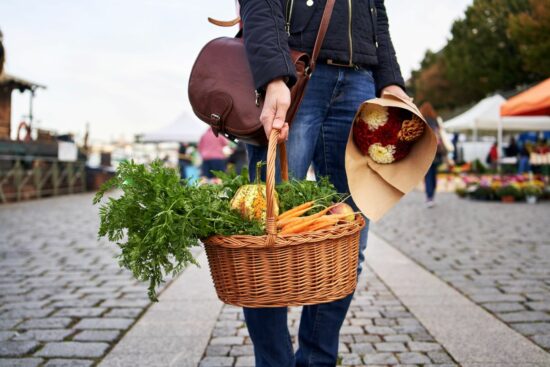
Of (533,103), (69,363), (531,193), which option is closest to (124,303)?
(69,363)

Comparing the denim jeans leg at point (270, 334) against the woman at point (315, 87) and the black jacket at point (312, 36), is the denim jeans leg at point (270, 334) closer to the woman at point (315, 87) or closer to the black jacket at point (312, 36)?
the woman at point (315, 87)

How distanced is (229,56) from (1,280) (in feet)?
11.8

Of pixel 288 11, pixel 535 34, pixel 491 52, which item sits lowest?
pixel 288 11

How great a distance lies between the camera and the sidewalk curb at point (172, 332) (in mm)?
2766

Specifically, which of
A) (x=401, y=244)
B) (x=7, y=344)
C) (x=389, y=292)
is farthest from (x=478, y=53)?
(x=7, y=344)

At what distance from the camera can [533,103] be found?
884 cm

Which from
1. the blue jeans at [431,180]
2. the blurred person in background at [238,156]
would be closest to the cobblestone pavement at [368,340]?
the blue jeans at [431,180]

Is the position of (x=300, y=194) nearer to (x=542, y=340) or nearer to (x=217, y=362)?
(x=217, y=362)

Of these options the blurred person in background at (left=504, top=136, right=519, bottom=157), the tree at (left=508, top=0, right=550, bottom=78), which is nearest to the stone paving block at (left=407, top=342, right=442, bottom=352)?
the tree at (left=508, top=0, right=550, bottom=78)

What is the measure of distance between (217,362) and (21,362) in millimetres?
950

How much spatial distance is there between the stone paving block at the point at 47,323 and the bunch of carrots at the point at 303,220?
2160mm

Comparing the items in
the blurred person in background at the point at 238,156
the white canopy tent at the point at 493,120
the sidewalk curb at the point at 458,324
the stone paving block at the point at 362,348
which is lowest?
the stone paving block at the point at 362,348

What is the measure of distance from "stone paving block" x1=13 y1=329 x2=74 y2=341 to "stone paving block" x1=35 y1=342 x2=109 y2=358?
0.11 m

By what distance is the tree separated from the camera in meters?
20.4
